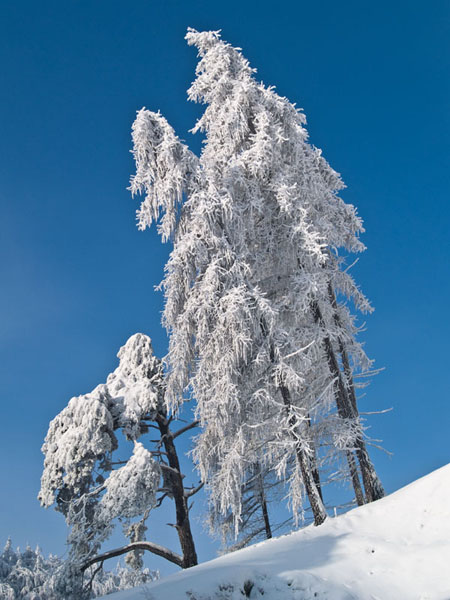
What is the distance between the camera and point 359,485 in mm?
12992

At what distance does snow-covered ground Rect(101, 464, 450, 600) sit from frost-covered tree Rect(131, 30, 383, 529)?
1.76 m

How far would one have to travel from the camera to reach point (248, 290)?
11867 millimetres

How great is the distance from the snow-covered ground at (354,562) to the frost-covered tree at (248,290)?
5.77 ft

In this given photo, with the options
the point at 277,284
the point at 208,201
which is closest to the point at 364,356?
the point at 277,284

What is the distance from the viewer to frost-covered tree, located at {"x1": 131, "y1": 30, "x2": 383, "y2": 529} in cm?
1157

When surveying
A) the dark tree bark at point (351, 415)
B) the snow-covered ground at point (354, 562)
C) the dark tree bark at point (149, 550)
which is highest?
the dark tree bark at point (351, 415)

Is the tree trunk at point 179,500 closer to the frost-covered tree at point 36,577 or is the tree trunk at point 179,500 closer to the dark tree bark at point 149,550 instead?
the dark tree bark at point 149,550

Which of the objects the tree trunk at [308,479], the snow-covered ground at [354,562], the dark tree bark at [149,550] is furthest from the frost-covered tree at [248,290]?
the dark tree bark at [149,550]

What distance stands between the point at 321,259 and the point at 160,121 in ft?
18.2

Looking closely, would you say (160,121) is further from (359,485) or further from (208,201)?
(359,485)

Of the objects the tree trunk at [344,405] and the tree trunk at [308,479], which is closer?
the tree trunk at [308,479]

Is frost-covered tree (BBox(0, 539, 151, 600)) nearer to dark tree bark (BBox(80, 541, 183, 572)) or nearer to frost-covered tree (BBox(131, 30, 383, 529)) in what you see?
dark tree bark (BBox(80, 541, 183, 572))

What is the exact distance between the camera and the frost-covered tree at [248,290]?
38.0ft

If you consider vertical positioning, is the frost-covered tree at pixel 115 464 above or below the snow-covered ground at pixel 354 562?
above
